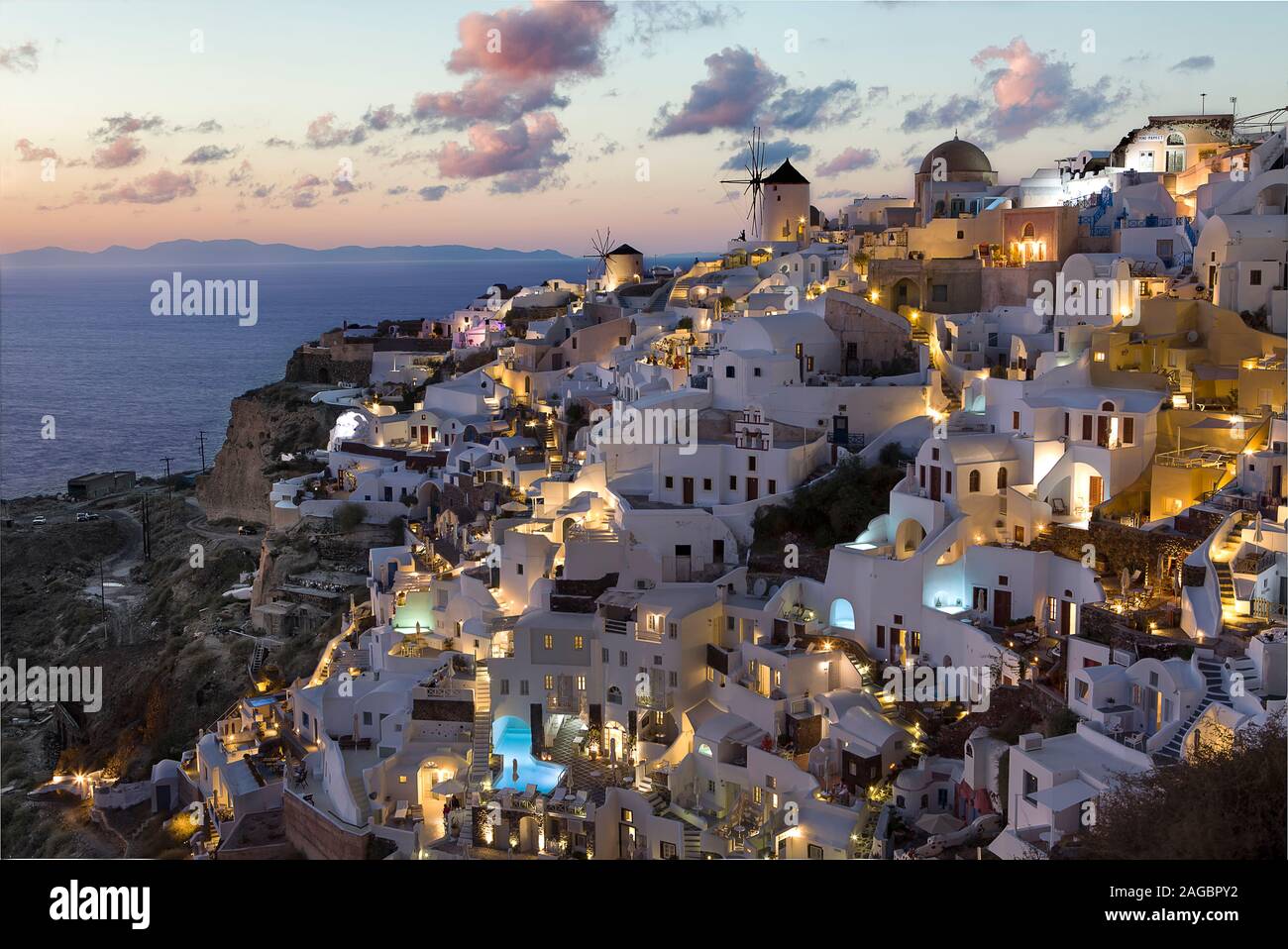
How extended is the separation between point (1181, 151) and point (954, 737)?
17366 millimetres

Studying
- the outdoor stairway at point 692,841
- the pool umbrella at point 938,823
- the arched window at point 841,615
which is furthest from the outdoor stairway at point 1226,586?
the outdoor stairway at point 692,841

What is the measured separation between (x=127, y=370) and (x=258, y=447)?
31165mm

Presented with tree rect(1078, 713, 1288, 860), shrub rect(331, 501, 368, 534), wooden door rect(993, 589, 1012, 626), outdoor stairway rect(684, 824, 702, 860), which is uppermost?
tree rect(1078, 713, 1288, 860)

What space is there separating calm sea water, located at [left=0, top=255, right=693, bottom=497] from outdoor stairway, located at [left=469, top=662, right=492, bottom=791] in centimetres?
3118

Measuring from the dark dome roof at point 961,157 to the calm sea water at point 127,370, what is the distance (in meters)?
31.2

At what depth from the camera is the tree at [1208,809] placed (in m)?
5.98

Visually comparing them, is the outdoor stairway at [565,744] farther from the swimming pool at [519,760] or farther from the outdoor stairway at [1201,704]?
the outdoor stairway at [1201,704]

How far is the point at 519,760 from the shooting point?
15.2 metres

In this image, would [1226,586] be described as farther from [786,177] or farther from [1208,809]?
[786,177]

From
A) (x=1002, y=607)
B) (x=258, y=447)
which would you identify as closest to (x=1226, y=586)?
(x=1002, y=607)

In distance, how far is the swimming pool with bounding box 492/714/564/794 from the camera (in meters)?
14.8

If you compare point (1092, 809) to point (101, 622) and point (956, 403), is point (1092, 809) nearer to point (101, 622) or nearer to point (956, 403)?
point (956, 403)

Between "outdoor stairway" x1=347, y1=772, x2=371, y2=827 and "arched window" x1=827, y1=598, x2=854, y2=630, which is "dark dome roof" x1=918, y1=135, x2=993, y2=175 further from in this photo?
"outdoor stairway" x1=347, y1=772, x2=371, y2=827

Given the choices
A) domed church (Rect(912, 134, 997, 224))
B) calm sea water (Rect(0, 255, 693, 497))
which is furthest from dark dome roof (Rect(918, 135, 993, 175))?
calm sea water (Rect(0, 255, 693, 497))
